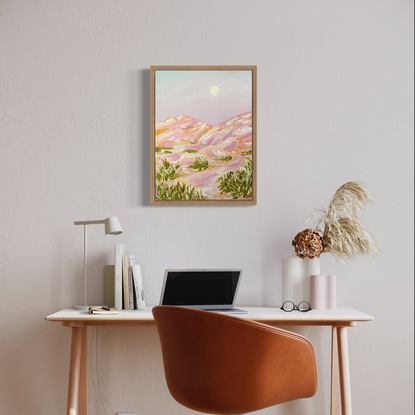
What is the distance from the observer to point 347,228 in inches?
119

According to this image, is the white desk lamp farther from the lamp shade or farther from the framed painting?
the framed painting

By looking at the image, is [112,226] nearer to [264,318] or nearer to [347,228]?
[264,318]

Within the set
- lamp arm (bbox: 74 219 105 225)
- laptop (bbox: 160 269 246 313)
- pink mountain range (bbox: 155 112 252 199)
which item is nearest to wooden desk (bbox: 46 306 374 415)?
laptop (bbox: 160 269 246 313)

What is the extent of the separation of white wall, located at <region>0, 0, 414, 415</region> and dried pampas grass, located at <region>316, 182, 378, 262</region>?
0.15 metres

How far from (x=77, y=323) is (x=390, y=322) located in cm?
138

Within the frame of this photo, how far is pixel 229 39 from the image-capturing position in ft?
10.6

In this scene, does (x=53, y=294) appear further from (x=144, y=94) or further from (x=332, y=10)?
(x=332, y=10)

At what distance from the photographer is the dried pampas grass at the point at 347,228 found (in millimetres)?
2996

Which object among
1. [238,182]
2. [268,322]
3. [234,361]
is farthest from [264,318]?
[238,182]

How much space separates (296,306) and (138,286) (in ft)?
2.19

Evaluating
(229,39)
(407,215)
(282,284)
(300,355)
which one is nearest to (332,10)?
(229,39)

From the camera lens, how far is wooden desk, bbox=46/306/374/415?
2.72 meters

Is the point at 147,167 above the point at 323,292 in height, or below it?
above

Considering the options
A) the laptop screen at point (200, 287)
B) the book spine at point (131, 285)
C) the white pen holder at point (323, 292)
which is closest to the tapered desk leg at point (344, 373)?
the white pen holder at point (323, 292)
